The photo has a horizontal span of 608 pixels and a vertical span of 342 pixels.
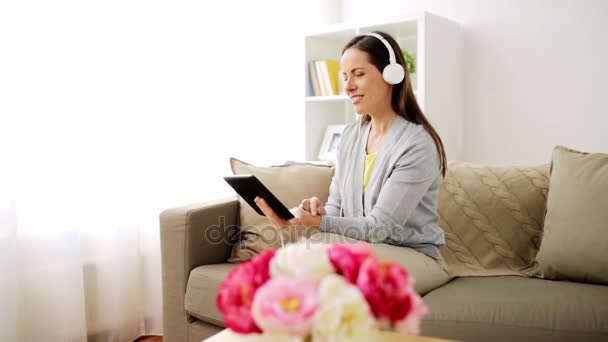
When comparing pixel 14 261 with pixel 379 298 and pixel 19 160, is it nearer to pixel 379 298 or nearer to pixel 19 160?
pixel 19 160

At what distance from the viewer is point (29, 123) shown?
2170mm

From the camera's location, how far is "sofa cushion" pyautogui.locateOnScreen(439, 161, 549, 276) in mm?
1966

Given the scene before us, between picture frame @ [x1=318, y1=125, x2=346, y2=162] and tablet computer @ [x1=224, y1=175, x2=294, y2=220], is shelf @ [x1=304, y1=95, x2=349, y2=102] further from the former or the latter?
tablet computer @ [x1=224, y1=175, x2=294, y2=220]

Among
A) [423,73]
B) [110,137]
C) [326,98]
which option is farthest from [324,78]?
[110,137]

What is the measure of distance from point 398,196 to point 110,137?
134 centimetres

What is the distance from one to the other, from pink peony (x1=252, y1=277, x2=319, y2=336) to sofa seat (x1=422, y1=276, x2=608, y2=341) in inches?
35.2

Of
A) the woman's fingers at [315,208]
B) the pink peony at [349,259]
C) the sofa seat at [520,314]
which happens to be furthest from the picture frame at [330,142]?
the pink peony at [349,259]

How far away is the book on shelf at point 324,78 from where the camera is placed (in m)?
3.08

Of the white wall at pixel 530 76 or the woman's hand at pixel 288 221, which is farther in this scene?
the white wall at pixel 530 76

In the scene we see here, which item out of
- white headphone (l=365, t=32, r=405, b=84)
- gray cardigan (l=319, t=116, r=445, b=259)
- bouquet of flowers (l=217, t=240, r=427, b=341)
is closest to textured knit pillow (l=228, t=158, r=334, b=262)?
gray cardigan (l=319, t=116, r=445, b=259)

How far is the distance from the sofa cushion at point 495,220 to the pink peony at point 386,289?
3.78 ft

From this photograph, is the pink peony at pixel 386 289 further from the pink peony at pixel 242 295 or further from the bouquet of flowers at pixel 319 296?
the pink peony at pixel 242 295

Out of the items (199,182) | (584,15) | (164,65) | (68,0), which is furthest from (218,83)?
(584,15)

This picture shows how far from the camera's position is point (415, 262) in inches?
66.6
